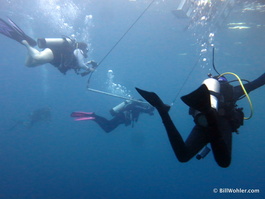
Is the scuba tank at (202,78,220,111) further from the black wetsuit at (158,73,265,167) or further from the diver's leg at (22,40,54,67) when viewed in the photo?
the diver's leg at (22,40,54,67)

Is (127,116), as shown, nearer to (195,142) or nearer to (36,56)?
(36,56)

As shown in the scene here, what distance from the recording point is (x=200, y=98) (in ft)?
7.75

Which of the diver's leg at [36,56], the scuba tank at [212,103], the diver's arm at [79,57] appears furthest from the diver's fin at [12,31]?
the scuba tank at [212,103]

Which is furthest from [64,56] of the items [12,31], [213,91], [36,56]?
[213,91]

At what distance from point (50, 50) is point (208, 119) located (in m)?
6.16

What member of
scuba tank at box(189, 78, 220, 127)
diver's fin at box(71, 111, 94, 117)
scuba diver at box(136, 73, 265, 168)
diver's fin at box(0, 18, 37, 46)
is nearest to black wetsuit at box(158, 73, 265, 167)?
scuba diver at box(136, 73, 265, 168)

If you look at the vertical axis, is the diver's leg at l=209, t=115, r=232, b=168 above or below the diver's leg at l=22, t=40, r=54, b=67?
below

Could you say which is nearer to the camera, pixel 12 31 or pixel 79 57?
pixel 12 31

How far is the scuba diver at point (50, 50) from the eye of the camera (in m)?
6.26

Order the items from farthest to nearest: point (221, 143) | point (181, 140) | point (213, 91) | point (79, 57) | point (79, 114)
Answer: point (79, 114), point (79, 57), point (213, 91), point (181, 140), point (221, 143)

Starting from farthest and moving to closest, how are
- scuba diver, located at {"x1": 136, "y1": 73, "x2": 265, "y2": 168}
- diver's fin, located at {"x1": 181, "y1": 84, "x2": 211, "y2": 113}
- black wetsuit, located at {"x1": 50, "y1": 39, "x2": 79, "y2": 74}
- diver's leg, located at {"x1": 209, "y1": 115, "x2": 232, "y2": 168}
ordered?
black wetsuit, located at {"x1": 50, "y1": 39, "x2": 79, "y2": 74}
diver's leg, located at {"x1": 209, "y1": 115, "x2": 232, "y2": 168}
scuba diver, located at {"x1": 136, "y1": 73, "x2": 265, "y2": 168}
diver's fin, located at {"x1": 181, "y1": 84, "x2": 211, "y2": 113}

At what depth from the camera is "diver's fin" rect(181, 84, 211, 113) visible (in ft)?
7.62

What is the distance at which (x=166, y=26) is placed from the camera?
2294cm

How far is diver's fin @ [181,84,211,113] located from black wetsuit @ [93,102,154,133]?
7.09 meters
